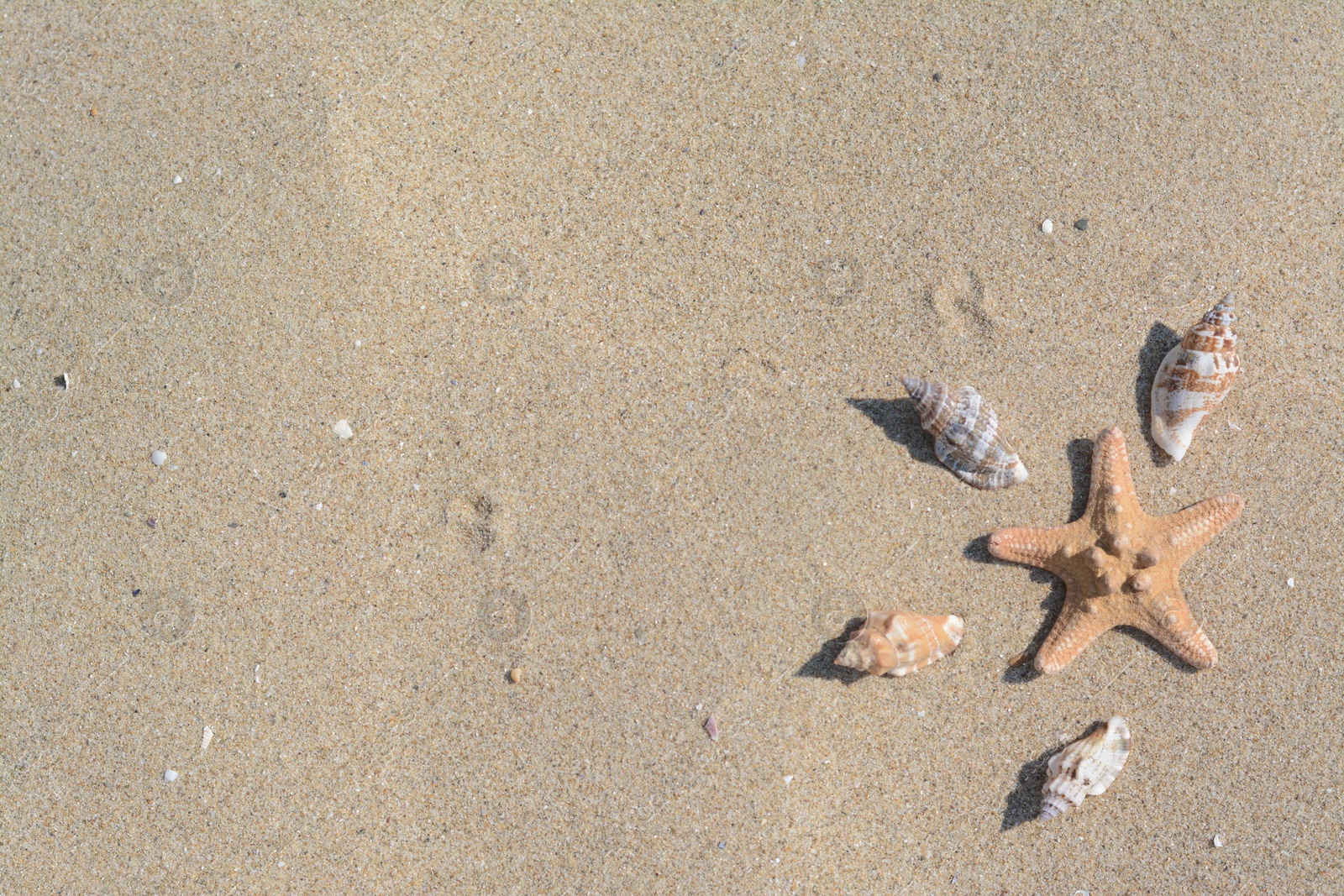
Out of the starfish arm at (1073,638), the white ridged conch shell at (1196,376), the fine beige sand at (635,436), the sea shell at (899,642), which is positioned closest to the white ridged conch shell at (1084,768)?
the fine beige sand at (635,436)

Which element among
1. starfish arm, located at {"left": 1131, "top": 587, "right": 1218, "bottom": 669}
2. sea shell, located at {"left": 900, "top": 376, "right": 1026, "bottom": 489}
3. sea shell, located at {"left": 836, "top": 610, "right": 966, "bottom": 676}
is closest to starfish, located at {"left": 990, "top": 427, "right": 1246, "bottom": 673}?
starfish arm, located at {"left": 1131, "top": 587, "right": 1218, "bottom": 669}

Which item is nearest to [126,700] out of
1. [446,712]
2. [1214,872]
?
[446,712]

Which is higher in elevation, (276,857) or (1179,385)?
(1179,385)

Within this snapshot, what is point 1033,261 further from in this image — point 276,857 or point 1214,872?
point 276,857

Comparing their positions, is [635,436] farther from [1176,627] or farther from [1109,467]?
[1176,627]

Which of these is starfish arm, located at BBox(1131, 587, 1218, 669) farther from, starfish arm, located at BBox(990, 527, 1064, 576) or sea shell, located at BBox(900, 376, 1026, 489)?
sea shell, located at BBox(900, 376, 1026, 489)
